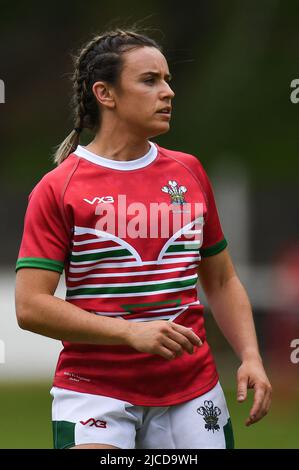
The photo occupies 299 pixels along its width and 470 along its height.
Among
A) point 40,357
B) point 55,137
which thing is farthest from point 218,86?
point 40,357

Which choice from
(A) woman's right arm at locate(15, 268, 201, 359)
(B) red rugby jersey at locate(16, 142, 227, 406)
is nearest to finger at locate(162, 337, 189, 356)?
→ (A) woman's right arm at locate(15, 268, 201, 359)

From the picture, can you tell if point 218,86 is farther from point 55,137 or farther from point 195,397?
point 195,397

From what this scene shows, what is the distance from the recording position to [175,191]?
3.41 m

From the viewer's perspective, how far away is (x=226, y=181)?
37.9 feet

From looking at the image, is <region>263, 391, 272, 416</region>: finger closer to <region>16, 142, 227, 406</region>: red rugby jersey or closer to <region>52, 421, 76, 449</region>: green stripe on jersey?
<region>16, 142, 227, 406</region>: red rugby jersey

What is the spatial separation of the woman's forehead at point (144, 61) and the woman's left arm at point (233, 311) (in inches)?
24.0

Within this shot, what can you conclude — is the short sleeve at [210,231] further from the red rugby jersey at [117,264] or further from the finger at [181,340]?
the finger at [181,340]

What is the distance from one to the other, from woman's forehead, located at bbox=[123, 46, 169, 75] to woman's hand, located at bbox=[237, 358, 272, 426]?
2.99 ft

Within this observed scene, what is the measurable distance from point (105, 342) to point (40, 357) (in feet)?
22.4

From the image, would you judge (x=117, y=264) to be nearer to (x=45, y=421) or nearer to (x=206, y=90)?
(x=45, y=421)

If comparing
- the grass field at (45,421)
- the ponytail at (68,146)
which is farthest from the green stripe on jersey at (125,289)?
the grass field at (45,421)

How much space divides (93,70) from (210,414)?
3.66ft

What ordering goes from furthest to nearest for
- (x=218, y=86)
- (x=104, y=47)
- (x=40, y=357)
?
1. (x=218, y=86)
2. (x=40, y=357)
3. (x=104, y=47)

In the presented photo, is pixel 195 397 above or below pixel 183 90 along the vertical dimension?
above
